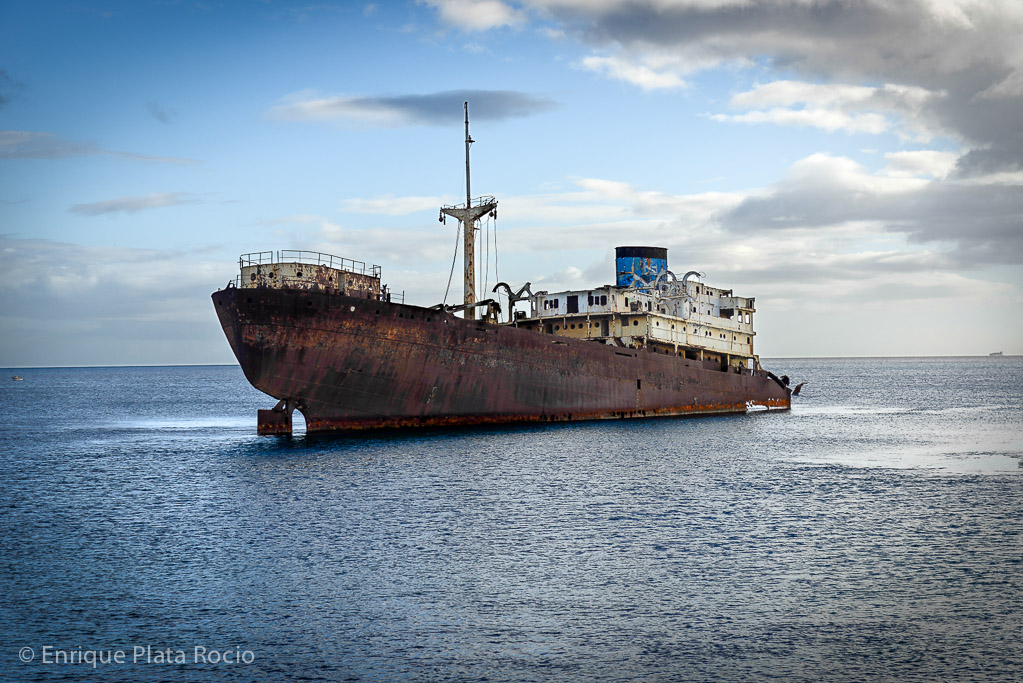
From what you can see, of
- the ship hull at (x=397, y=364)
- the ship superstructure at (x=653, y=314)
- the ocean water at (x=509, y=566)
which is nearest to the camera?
the ocean water at (x=509, y=566)

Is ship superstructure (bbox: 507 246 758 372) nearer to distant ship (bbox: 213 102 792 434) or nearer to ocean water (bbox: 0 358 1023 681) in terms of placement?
distant ship (bbox: 213 102 792 434)

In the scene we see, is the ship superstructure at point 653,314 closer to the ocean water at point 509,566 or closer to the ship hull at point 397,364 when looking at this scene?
the ship hull at point 397,364

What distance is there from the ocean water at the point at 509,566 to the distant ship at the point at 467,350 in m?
2.45

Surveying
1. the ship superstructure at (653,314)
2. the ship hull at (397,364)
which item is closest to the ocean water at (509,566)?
the ship hull at (397,364)

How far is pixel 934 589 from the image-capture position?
45.8 ft

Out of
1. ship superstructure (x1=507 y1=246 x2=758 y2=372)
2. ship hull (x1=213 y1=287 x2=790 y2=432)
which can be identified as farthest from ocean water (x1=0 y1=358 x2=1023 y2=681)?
ship superstructure (x1=507 y1=246 x2=758 y2=372)

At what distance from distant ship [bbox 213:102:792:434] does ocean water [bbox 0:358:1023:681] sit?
245 cm

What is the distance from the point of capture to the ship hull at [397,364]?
1200 inches

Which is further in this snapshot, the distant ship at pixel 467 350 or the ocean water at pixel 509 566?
the distant ship at pixel 467 350

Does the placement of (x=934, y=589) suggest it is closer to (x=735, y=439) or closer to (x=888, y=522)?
(x=888, y=522)

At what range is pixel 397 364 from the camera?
31969mm

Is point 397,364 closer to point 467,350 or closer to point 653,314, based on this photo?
point 467,350

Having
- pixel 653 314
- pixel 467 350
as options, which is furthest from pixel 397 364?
pixel 653 314

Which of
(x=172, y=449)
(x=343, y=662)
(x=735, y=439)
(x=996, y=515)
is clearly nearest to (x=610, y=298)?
(x=735, y=439)
